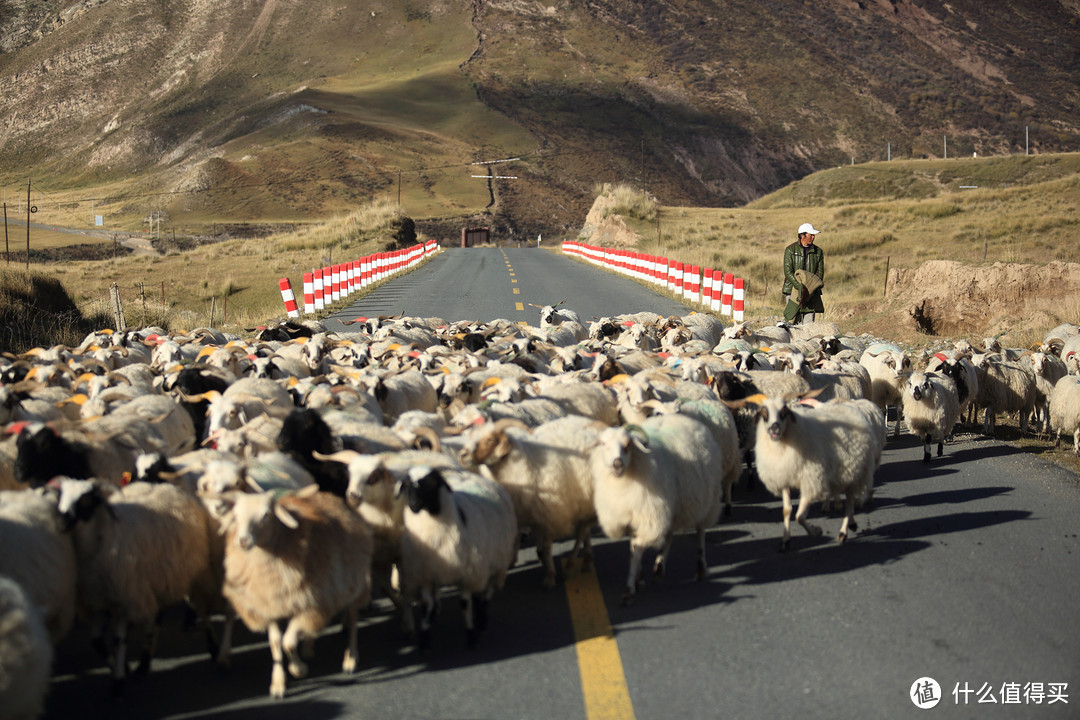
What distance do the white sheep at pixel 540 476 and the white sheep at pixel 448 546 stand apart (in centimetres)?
81

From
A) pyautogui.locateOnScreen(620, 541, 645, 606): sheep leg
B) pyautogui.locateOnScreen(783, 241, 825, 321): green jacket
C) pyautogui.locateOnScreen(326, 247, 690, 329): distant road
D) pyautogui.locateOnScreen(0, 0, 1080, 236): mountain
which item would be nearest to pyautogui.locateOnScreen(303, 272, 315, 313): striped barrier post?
pyautogui.locateOnScreen(326, 247, 690, 329): distant road

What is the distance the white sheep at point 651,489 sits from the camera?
23.4ft

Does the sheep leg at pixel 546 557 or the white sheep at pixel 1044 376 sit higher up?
the white sheep at pixel 1044 376

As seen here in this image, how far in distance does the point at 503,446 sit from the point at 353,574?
174cm

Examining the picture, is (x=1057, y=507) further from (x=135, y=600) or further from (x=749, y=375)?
(x=135, y=600)

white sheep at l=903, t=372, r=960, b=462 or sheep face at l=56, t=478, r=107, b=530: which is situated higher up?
sheep face at l=56, t=478, r=107, b=530

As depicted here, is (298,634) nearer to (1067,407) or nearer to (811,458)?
(811,458)

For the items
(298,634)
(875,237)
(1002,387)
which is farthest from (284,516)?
(875,237)

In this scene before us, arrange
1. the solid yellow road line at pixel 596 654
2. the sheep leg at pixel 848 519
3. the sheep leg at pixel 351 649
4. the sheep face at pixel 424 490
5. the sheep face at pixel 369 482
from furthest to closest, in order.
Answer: the sheep leg at pixel 848 519, the sheep face at pixel 369 482, the sheep face at pixel 424 490, the sheep leg at pixel 351 649, the solid yellow road line at pixel 596 654

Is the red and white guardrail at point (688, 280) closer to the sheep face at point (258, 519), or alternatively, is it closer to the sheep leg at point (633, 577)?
the sheep leg at point (633, 577)

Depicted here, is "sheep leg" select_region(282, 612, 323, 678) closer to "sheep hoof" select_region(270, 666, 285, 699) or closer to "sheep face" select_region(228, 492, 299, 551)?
"sheep hoof" select_region(270, 666, 285, 699)

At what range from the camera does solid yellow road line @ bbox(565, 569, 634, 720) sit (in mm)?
5371

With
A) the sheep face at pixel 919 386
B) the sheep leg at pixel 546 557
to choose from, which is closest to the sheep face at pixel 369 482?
the sheep leg at pixel 546 557

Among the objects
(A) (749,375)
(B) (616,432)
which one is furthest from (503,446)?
(A) (749,375)
